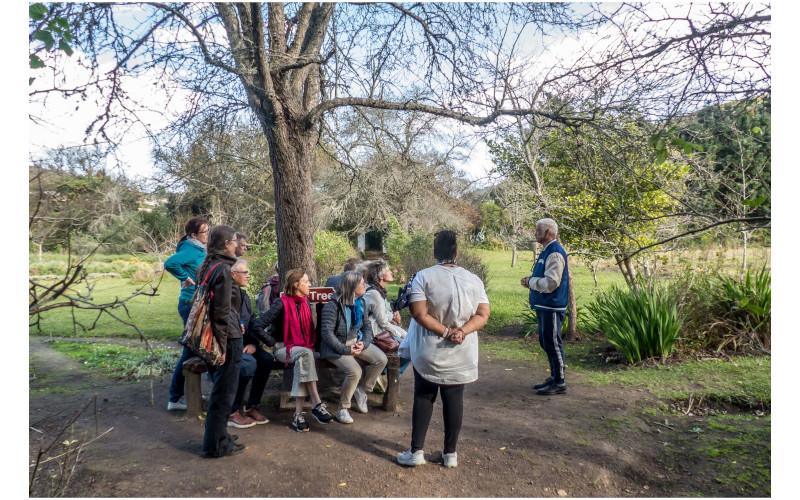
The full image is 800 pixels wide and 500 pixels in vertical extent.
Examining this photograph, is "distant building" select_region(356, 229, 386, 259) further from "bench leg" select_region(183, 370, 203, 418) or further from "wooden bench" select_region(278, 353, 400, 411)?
"bench leg" select_region(183, 370, 203, 418)

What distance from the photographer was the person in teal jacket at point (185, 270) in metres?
5.25

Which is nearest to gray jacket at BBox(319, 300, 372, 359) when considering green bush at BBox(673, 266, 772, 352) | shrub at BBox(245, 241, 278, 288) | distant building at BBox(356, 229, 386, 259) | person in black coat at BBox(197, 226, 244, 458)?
person in black coat at BBox(197, 226, 244, 458)

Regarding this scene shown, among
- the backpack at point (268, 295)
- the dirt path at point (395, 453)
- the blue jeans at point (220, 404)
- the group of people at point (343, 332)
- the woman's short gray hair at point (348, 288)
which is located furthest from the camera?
the backpack at point (268, 295)

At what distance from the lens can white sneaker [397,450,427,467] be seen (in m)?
4.00

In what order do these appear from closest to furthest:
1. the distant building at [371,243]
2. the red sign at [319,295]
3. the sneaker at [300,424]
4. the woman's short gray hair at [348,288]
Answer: the sneaker at [300,424]
the woman's short gray hair at [348,288]
the red sign at [319,295]
the distant building at [371,243]

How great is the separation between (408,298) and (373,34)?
485cm

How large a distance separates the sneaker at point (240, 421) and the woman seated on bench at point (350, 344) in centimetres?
75

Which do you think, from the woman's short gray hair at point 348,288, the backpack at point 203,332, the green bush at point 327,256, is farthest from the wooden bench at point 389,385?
the green bush at point 327,256

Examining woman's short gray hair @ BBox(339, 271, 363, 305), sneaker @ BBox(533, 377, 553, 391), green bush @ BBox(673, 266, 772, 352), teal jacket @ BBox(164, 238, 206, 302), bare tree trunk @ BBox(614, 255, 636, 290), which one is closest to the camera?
woman's short gray hair @ BBox(339, 271, 363, 305)

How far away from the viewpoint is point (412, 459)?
400 cm

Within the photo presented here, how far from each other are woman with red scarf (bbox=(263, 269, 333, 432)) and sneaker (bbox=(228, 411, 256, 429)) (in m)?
0.36

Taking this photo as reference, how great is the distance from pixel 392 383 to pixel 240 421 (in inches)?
55.2

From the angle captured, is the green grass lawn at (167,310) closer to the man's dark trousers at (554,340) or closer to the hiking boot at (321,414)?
the hiking boot at (321,414)

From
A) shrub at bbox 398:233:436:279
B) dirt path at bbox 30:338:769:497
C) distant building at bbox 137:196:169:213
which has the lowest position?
dirt path at bbox 30:338:769:497
